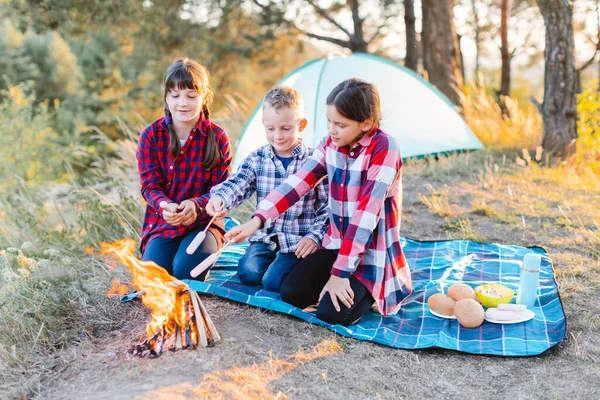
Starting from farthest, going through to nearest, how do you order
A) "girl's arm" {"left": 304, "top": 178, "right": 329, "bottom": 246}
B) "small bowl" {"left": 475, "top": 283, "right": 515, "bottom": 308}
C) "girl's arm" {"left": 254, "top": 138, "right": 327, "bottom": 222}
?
"girl's arm" {"left": 304, "top": 178, "right": 329, "bottom": 246}
"small bowl" {"left": 475, "top": 283, "right": 515, "bottom": 308}
"girl's arm" {"left": 254, "top": 138, "right": 327, "bottom": 222}

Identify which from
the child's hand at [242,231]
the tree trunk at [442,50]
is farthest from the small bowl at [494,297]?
the tree trunk at [442,50]

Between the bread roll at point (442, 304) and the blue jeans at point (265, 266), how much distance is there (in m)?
0.77

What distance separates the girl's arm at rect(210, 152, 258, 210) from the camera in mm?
3022

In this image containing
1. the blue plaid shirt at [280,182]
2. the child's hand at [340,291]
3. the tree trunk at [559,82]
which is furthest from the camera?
the tree trunk at [559,82]

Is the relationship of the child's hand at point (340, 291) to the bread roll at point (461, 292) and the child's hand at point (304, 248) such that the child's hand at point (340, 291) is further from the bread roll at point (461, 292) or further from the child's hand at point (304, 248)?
the bread roll at point (461, 292)

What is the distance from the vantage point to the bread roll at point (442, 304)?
2.92m

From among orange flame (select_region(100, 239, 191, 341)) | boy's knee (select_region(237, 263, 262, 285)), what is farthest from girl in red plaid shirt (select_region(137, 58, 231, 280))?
orange flame (select_region(100, 239, 191, 341))

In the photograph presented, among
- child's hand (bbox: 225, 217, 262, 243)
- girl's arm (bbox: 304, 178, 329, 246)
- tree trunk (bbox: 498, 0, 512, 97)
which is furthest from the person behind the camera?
tree trunk (bbox: 498, 0, 512, 97)

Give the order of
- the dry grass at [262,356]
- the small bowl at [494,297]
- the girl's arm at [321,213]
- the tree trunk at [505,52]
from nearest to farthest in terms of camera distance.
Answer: the dry grass at [262,356] < the small bowl at [494,297] < the girl's arm at [321,213] < the tree trunk at [505,52]

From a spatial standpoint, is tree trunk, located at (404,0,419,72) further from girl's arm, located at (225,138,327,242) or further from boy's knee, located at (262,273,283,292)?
boy's knee, located at (262,273,283,292)

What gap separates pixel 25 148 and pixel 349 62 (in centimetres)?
783

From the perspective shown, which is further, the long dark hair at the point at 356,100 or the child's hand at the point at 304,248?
the child's hand at the point at 304,248

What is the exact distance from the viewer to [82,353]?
2.47 meters

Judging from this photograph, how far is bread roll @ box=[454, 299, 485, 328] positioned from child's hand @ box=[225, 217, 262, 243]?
1.10 metres
